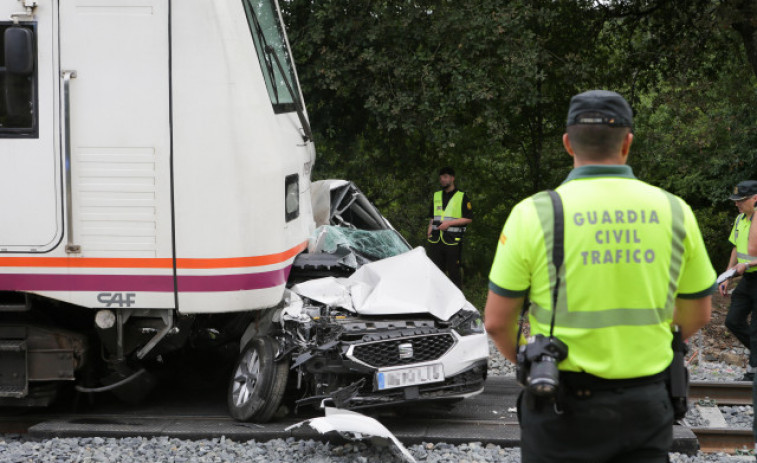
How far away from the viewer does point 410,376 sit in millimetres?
5879

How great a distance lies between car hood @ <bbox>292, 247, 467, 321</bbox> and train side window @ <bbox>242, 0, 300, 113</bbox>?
1258 millimetres

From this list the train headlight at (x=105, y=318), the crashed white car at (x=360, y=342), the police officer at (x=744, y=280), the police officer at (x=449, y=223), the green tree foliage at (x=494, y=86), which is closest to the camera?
the crashed white car at (x=360, y=342)

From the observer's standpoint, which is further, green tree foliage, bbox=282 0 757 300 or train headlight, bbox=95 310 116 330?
green tree foliage, bbox=282 0 757 300

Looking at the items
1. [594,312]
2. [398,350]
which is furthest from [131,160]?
[594,312]

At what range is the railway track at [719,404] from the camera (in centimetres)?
609

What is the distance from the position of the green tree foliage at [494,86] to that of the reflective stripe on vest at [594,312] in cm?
891

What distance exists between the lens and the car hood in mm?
6160

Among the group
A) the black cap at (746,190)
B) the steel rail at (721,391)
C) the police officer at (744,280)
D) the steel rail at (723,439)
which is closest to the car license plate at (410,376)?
the steel rail at (723,439)

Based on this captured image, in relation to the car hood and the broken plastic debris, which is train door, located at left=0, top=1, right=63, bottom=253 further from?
the broken plastic debris

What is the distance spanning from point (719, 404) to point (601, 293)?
4.94 m

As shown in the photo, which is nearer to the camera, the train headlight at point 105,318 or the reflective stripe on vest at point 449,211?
the train headlight at point 105,318

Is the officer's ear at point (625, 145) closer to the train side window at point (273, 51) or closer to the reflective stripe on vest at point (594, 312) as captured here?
the reflective stripe on vest at point (594, 312)

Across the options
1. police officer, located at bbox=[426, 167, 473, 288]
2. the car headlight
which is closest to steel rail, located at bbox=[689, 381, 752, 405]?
the car headlight

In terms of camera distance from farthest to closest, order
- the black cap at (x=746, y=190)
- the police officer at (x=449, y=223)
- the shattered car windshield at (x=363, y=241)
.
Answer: the police officer at (x=449, y=223), the black cap at (x=746, y=190), the shattered car windshield at (x=363, y=241)
